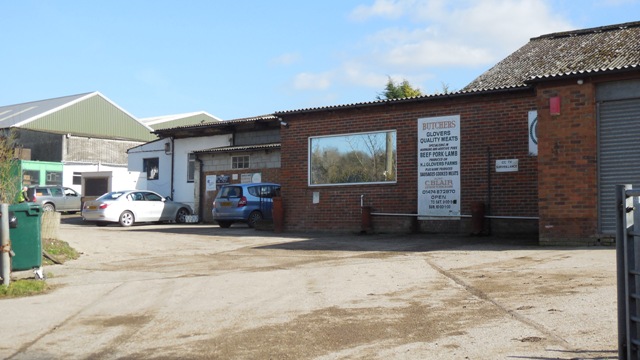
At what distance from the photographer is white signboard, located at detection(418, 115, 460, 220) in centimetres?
1839

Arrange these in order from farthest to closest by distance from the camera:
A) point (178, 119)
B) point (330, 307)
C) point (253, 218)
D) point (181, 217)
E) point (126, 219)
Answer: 1. point (178, 119)
2. point (181, 217)
3. point (126, 219)
4. point (253, 218)
5. point (330, 307)

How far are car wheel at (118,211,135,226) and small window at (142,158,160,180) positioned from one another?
317 inches

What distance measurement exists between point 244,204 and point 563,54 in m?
11.4

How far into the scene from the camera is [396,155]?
63.3 ft

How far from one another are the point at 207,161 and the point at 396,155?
42.9 ft

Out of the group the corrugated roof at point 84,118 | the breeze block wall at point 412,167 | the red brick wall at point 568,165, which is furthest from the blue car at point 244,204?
the corrugated roof at point 84,118

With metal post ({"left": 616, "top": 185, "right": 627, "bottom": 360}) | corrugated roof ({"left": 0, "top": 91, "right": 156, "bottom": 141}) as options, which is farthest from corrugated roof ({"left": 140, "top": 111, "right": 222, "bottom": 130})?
metal post ({"left": 616, "top": 185, "right": 627, "bottom": 360})

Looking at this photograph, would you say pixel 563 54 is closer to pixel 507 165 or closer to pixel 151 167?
pixel 507 165

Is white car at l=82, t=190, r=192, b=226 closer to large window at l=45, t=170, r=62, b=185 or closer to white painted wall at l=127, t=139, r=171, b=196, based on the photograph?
white painted wall at l=127, t=139, r=171, b=196

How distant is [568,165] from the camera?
14.4 meters

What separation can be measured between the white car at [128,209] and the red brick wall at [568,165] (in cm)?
1688

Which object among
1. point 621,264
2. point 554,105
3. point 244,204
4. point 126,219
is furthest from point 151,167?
point 621,264

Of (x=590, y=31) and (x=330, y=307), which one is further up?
A: (x=590, y=31)

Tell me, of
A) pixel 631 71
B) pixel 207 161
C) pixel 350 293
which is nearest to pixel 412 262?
pixel 350 293
